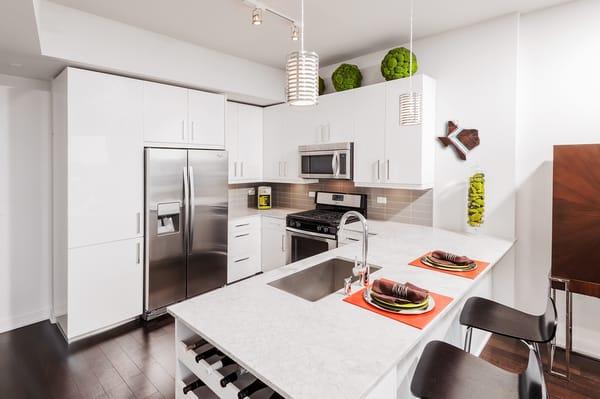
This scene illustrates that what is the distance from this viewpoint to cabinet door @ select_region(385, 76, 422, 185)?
3.07 meters

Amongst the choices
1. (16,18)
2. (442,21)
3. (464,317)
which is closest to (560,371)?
(464,317)

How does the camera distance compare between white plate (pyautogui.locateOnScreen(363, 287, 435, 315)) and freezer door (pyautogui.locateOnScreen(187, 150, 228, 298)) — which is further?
freezer door (pyautogui.locateOnScreen(187, 150, 228, 298))

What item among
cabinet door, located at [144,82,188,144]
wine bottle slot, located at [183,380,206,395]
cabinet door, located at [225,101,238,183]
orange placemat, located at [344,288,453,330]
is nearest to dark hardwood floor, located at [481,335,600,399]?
orange placemat, located at [344,288,453,330]

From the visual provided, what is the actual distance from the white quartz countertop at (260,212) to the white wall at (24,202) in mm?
1860

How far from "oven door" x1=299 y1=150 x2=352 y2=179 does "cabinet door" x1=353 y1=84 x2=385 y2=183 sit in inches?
3.9

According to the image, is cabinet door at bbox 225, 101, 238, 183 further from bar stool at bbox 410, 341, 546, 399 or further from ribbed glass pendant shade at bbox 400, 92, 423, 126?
bar stool at bbox 410, 341, 546, 399

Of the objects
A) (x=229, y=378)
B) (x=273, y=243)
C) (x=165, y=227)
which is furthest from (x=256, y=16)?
(x=273, y=243)

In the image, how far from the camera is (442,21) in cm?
288

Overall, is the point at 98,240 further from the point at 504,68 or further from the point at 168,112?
the point at 504,68

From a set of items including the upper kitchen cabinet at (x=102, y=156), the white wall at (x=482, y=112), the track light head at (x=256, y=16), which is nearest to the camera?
the track light head at (x=256, y=16)

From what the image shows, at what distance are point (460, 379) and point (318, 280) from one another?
94 cm

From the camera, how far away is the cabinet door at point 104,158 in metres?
2.70

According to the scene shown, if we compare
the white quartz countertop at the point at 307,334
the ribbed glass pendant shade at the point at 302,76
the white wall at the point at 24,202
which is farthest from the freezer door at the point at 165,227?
the ribbed glass pendant shade at the point at 302,76

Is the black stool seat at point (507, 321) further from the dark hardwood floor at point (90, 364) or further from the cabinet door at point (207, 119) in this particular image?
the cabinet door at point (207, 119)
